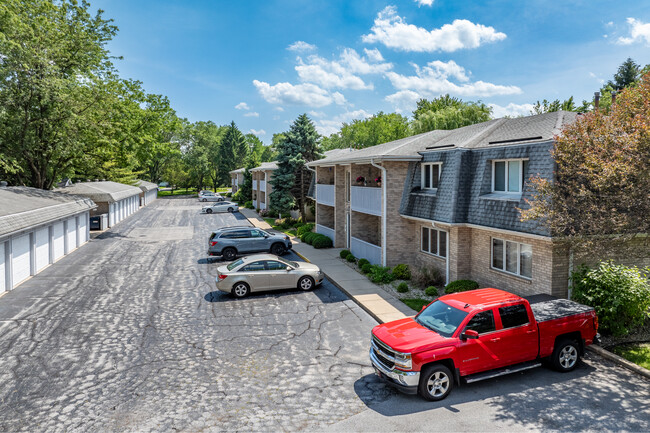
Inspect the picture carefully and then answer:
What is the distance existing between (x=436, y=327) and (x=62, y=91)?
2798 centimetres

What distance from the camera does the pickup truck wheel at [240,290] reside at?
15.9 metres

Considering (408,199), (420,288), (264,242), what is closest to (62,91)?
(264,242)

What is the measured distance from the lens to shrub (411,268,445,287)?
16.8 m

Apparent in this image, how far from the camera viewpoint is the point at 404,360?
829cm

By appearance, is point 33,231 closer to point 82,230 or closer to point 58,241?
point 58,241

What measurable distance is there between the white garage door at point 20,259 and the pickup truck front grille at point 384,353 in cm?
1548

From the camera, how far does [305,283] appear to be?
16812mm

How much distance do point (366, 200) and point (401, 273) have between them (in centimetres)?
461

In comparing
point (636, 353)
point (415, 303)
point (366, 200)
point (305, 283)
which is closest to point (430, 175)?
point (366, 200)

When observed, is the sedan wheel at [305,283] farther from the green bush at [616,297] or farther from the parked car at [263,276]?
the green bush at [616,297]

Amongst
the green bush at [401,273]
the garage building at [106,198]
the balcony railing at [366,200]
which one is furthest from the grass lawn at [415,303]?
the garage building at [106,198]

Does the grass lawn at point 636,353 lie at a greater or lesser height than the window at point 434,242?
lesser

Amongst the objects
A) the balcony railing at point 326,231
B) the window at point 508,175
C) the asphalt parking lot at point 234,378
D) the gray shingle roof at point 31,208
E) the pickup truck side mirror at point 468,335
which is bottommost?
the asphalt parking lot at point 234,378

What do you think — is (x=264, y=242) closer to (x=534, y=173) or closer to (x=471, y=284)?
(x=471, y=284)
